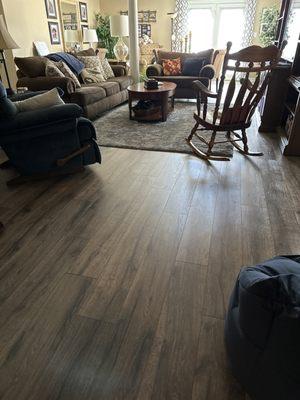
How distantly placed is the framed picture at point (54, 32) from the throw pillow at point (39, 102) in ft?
15.6

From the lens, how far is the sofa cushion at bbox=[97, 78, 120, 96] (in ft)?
15.2

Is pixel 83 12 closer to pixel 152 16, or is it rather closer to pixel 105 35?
pixel 105 35

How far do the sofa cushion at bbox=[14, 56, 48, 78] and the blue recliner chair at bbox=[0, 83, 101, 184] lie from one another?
2.10 m

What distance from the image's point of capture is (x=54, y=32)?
21.2 feet

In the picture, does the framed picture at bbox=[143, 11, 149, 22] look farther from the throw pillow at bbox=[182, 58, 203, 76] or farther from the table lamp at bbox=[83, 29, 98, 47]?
the throw pillow at bbox=[182, 58, 203, 76]

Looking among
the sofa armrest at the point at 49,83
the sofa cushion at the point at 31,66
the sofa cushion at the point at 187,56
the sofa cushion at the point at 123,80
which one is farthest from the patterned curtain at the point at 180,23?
the sofa armrest at the point at 49,83

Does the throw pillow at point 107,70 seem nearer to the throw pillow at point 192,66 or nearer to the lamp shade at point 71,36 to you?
the throw pillow at point 192,66

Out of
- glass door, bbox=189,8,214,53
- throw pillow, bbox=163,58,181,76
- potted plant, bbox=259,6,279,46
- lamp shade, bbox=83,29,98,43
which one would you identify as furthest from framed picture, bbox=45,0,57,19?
potted plant, bbox=259,6,279,46

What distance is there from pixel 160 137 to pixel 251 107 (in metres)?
1.19

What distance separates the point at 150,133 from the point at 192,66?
96.7 inches

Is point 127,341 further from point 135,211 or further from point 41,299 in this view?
point 135,211

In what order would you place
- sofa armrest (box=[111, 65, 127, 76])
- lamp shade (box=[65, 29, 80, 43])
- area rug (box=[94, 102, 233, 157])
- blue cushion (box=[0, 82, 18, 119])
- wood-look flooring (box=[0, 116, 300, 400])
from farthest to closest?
lamp shade (box=[65, 29, 80, 43]), sofa armrest (box=[111, 65, 127, 76]), area rug (box=[94, 102, 233, 157]), blue cushion (box=[0, 82, 18, 119]), wood-look flooring (box=[0, 116, 300, 400])

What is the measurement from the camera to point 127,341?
48.2 inches

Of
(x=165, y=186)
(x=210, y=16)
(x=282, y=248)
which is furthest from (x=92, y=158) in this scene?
(x=210, y=16)
